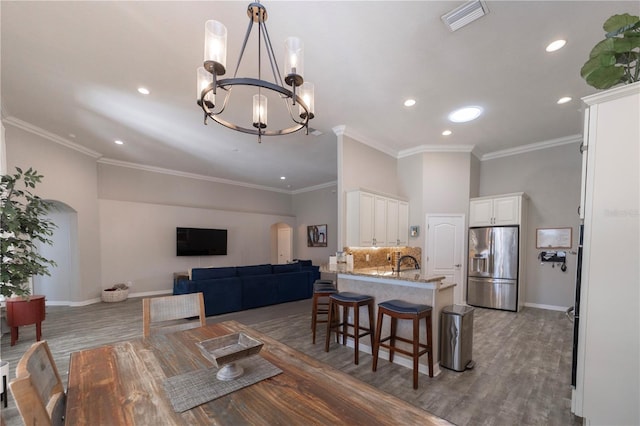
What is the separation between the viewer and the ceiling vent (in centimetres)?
209

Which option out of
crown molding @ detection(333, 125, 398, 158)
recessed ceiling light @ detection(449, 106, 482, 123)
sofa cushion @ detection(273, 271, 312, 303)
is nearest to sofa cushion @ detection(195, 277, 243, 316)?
sofa cushion @ detection(273, 271, 312, 303)

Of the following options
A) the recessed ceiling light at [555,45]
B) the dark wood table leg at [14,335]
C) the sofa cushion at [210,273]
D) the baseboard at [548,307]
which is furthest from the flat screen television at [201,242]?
the recessed ceiling light at [555,45]

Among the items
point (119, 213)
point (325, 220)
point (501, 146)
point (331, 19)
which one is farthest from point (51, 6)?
point (325, 220)

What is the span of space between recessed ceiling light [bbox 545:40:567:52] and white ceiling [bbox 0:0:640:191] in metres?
0.07

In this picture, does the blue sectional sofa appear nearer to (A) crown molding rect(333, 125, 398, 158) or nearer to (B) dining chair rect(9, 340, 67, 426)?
(A) crown molding rect(333, 125, 398, 158)

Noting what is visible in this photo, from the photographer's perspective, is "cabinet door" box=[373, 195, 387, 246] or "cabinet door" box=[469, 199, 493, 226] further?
"cabinet door" box=[469, 199, 493, 226]

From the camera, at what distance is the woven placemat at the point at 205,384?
1066 millimetres

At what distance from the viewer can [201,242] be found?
767 centimetres

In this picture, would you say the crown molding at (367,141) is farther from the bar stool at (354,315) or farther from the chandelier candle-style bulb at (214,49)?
the chandelier candle-style bulb at (214,49)

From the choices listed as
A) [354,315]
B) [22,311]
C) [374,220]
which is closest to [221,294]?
[22,311]

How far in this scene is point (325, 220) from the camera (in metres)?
8.93

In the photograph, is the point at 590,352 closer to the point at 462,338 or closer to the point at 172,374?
the point at 462,338

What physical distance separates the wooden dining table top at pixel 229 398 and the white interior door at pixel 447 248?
4.63m

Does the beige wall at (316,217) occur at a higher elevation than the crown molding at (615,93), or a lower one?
lower
